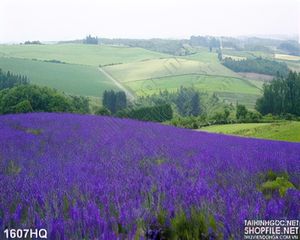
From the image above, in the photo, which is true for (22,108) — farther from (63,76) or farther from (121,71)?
(121,71)

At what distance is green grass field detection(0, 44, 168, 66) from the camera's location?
2756 inches

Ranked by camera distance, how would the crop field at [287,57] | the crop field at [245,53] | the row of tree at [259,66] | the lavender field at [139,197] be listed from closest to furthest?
the lavender field at [139,197], the row of tree at [259,66], the crop field at [287,57], the crop field at [245,53]

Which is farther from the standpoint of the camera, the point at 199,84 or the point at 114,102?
the point at 199,84

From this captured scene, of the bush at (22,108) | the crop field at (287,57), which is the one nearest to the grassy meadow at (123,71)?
the crop field at (287,57)

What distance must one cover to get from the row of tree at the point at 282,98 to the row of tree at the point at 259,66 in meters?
21.4

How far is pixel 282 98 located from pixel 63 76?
29.0 m

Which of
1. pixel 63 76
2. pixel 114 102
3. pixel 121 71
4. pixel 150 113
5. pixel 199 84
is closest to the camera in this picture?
pixel 150 113

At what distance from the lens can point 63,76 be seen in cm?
5512

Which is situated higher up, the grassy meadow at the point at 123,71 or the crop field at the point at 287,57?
the crop field at the point at 287,57

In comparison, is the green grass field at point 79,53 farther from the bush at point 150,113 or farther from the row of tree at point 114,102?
the bush at point 150,113

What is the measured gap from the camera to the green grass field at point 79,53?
70.0 meters

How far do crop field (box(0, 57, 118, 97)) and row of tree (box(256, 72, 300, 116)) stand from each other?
1963cm

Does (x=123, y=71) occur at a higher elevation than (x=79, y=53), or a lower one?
lower

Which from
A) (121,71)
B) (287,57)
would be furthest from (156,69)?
(287,57)
